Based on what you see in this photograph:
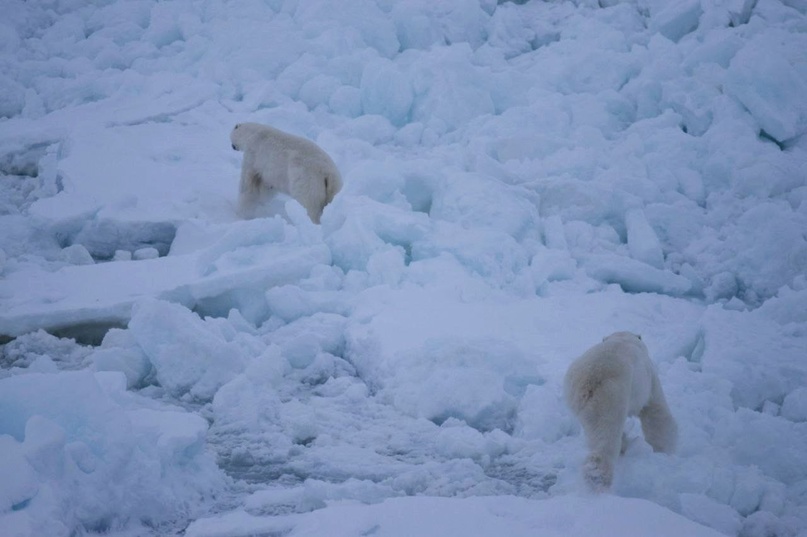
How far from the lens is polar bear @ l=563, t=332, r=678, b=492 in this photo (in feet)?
9.28

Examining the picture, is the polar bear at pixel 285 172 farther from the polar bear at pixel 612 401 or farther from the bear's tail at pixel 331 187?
the polar bear at pixel 612 401

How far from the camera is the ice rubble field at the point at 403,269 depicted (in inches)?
106

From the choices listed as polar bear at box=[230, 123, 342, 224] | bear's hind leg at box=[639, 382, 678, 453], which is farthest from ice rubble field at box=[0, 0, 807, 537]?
polar bear at box=[230, 123, 342, 224]

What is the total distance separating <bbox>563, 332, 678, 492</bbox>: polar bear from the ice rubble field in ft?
0.36

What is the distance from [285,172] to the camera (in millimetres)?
5477

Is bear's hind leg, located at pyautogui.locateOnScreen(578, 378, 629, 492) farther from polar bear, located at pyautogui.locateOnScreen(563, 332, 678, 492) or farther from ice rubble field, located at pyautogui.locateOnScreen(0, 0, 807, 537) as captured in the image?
ice rubble field, located at pyautogui.locateOnScreen(0, 0, 807, 537)

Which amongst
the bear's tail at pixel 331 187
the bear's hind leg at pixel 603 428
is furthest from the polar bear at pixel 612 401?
the bear's tail at pixel 331 187

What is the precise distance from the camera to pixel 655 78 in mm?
7082

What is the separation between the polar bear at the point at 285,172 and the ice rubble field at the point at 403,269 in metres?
0.21

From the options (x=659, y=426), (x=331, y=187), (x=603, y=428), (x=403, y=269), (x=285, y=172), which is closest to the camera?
(x=603, y=428)

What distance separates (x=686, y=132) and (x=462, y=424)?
168 inches

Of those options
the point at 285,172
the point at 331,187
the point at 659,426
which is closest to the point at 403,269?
the point at 331,187

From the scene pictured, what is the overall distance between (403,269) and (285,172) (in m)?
1.24

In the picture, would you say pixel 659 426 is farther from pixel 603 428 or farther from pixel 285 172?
pixel 285 172
